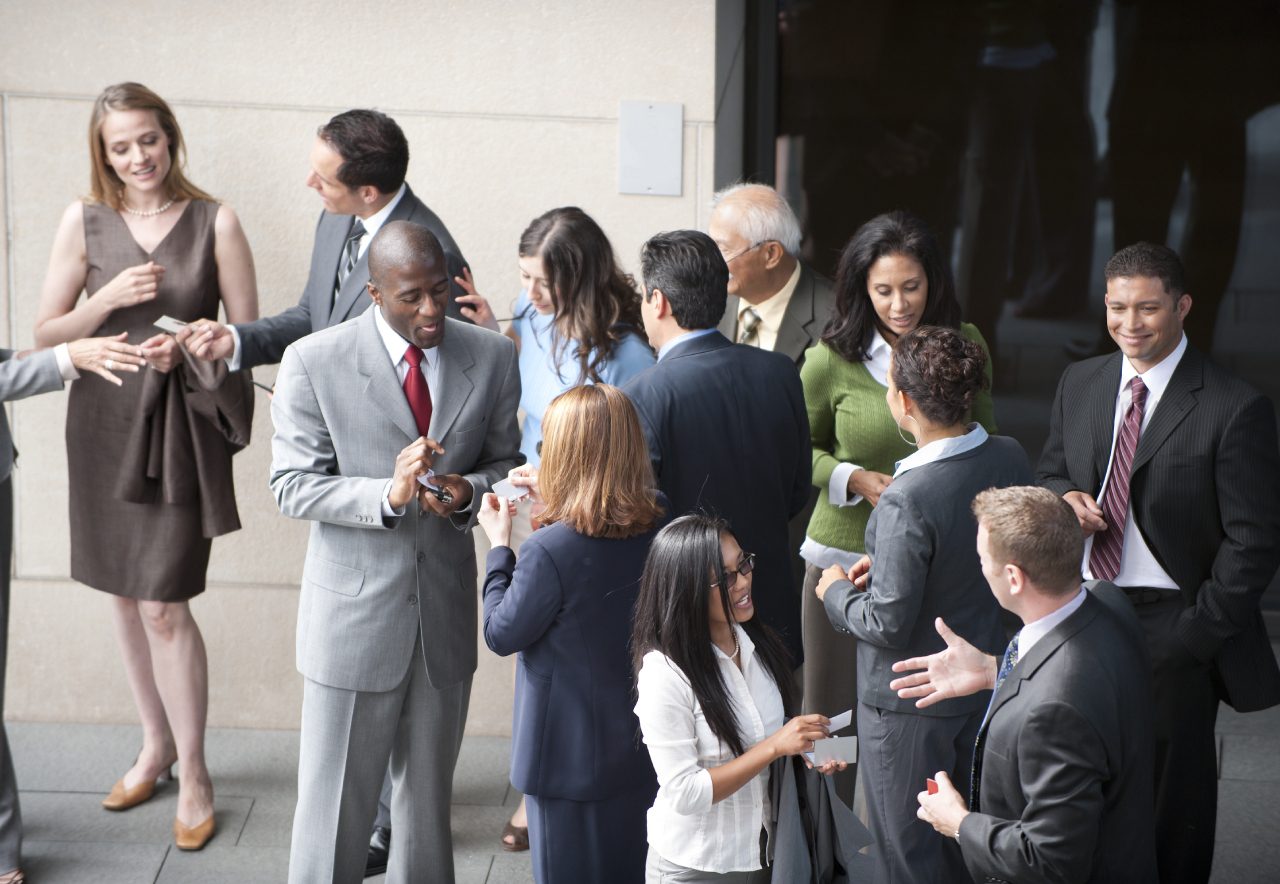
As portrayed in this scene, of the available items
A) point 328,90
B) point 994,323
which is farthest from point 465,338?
point 994,323

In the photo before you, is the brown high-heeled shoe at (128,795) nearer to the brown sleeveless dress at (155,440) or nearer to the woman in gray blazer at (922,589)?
the brown sleeveless dress at (155,440)

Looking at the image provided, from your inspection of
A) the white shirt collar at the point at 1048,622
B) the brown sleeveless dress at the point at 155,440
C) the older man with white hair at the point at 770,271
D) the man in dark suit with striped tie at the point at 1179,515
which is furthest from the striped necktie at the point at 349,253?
the white shirt collar at the point at 1048,622

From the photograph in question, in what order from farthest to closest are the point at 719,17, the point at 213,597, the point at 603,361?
the point at 213,597
the point at 719,17
the point at 603,361

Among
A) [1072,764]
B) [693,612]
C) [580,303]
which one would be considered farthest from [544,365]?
[1072,764]

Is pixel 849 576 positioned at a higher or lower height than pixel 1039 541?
lower

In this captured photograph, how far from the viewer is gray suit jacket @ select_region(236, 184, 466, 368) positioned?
4094 mm

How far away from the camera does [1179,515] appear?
11.5 feet

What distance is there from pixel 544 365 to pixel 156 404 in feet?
3.95

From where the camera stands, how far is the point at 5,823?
4004 millimetres

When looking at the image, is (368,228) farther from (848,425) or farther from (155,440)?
(848,425)

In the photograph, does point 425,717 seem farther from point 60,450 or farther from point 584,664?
point 60,450

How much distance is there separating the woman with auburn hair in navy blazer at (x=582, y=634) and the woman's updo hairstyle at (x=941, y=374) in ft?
2.02

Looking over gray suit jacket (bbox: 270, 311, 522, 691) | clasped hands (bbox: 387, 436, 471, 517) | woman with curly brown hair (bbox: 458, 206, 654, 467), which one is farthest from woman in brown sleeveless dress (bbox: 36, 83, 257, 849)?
clasped hands (bbox: 387, 436, 471, 517)

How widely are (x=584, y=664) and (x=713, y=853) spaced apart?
47cm
